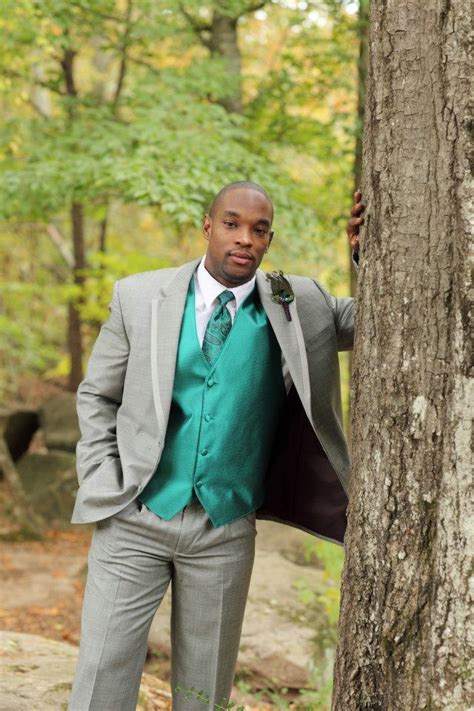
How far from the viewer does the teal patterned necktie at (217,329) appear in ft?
10.3

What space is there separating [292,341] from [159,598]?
3.45 feet

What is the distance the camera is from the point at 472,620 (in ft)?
7.78

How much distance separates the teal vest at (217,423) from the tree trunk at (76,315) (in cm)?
969

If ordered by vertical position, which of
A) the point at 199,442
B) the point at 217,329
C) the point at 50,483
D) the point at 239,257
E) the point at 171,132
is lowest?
the point at 50,483

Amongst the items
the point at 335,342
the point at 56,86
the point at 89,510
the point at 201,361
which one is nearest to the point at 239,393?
the point at 201,361

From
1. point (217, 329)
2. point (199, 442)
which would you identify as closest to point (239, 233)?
point (217, 329)

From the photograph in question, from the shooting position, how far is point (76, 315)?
43.6 feet

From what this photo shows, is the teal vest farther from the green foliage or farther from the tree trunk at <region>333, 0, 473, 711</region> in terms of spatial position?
the green foliage

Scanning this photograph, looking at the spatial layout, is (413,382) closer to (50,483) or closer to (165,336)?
Answer: (165,336)

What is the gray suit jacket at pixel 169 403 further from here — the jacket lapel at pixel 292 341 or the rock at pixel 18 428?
the rock at pixel 18 428

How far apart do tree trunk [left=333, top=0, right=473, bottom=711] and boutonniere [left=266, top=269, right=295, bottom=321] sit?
1.72 feet

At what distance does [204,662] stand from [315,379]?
112cm

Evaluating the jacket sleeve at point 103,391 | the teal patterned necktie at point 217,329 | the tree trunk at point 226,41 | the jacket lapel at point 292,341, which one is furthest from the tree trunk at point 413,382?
the tree trunk at point 226,41


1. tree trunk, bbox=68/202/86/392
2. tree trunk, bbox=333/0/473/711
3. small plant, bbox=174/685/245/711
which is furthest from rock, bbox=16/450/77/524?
tree trunk, bbox=333/0/473/711
